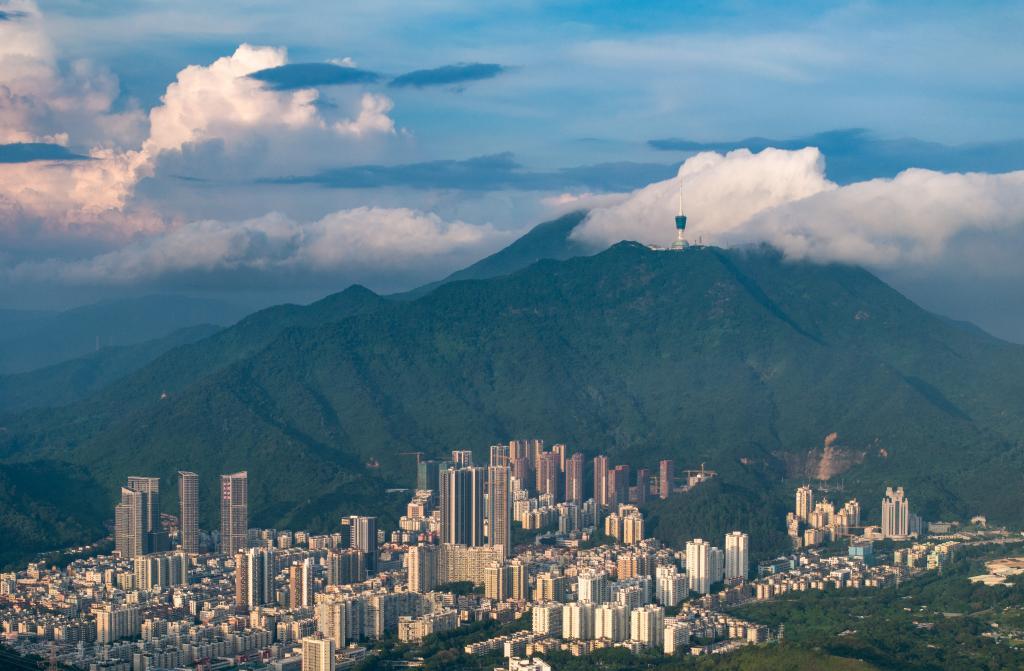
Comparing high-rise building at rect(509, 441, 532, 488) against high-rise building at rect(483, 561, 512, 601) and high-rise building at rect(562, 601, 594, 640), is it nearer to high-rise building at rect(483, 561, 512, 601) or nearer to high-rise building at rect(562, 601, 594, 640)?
high-rise building at rect(483, 561, 512, 601)

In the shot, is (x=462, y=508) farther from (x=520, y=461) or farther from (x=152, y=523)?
(x=520, y=461)

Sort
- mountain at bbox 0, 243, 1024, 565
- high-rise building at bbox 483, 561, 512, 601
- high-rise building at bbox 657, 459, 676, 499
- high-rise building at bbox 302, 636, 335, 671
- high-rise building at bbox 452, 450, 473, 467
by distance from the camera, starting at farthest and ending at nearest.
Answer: high-rise building at bbox 452, 450, 473, 467 → mountain at bbox 0, 243, 1024, 565 → high-rise building at bbox 657, 459, 676, 499 → high-rise building at bbox 483, 561, 512, 601 → high-rise building at bbox 302, 636, 335, 671

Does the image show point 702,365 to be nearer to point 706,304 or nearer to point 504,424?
point 706,304

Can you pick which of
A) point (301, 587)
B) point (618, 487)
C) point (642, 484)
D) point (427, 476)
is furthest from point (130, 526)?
point (642, 484)

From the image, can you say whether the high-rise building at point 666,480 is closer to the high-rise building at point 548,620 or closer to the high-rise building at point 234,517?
the high-rise building at point 234,517

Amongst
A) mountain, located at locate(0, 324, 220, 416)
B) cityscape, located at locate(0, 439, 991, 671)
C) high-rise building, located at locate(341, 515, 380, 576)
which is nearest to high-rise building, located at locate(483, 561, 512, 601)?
cityscape, located at locate(0, 439, 991, 671)

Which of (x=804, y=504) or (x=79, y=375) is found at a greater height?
(x=79, y=375)
